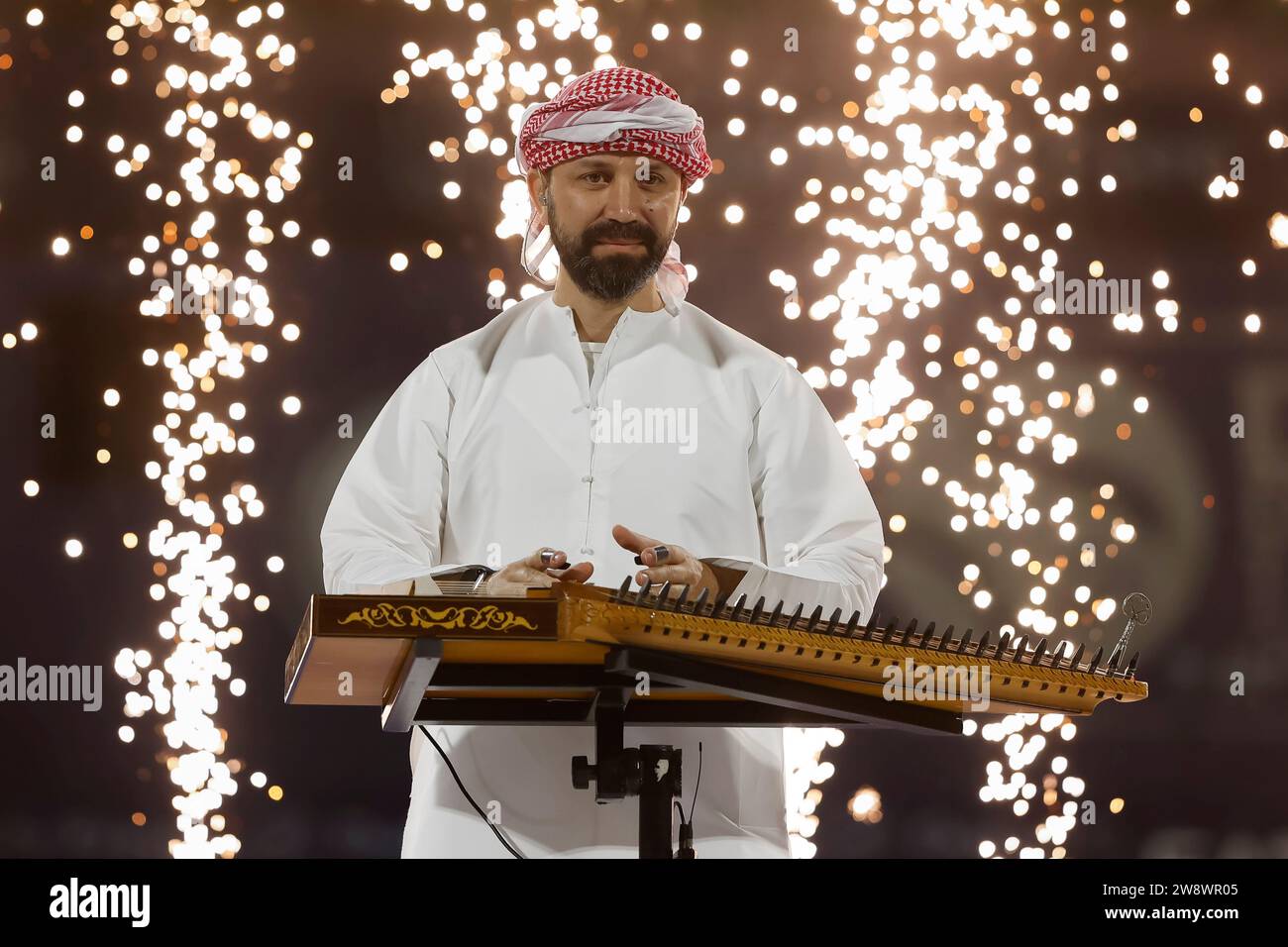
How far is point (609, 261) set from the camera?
2.77 metres

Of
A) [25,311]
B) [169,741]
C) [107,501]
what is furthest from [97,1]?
[169,741]

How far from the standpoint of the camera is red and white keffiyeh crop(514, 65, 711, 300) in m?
2.73

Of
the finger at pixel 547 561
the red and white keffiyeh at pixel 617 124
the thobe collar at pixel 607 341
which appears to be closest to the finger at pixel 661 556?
the finger at pixel 547 561

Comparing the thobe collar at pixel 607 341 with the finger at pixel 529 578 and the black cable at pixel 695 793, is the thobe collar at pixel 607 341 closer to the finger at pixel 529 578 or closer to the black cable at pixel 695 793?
the black cable at pixel 695 793

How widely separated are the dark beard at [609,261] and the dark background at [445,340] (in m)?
1.11

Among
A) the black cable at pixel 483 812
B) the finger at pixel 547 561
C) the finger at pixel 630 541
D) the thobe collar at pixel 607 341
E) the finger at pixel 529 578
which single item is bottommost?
the black cable at pixel 483 812

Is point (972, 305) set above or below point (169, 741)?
above

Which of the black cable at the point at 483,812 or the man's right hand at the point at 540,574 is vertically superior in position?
the man's right hand at the point at 540,574

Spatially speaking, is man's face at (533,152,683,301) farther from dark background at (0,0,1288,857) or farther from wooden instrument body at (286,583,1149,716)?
dark background at (0,0,1288,857)

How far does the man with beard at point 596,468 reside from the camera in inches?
96.2

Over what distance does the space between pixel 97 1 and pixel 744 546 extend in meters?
2.44

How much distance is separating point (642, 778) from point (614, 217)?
1.09 meters

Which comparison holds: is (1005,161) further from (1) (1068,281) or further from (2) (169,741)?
(2) (169,741)

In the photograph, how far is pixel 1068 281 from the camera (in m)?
4.04
